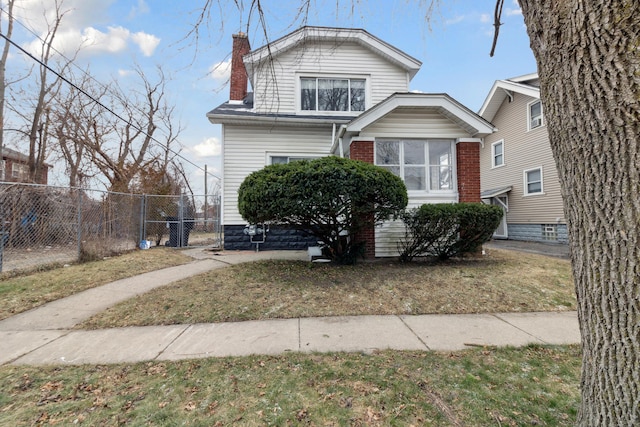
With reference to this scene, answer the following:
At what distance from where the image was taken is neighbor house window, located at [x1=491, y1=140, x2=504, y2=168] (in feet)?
55.1

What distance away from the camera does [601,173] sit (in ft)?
4.53

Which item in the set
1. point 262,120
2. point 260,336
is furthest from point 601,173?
point 262,120

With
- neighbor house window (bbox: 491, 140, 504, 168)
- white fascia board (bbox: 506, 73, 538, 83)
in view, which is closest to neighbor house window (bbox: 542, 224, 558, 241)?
neighbor house window (bbox: 491, 140, 504, 168)

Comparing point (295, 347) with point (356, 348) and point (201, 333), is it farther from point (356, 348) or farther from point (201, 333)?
point (201, 333)

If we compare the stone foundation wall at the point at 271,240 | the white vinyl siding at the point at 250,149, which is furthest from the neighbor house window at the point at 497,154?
the stone foundation wall at the point at 271,240

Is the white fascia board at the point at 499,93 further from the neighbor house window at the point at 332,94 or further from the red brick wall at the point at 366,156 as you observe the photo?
the red brick wall at the point at 366,156

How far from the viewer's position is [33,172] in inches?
477

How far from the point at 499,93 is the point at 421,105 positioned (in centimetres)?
1181

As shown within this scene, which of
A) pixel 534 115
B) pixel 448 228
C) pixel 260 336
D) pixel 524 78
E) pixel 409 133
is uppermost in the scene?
pixel 524 78

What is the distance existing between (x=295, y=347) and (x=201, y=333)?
1237 mm

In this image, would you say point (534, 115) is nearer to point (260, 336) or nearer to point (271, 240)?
point (271, 240)

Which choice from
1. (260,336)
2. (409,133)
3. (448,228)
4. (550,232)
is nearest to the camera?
(260,336)

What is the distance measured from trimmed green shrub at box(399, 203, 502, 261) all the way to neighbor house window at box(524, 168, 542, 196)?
→ 9.79 metres

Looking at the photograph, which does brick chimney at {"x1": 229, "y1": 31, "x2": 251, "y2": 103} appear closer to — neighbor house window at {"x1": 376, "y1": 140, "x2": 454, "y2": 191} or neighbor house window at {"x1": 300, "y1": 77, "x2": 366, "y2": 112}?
neighbor house window at {"x1": 300, "y1": 77, "x2": 366, "y2": 112}
